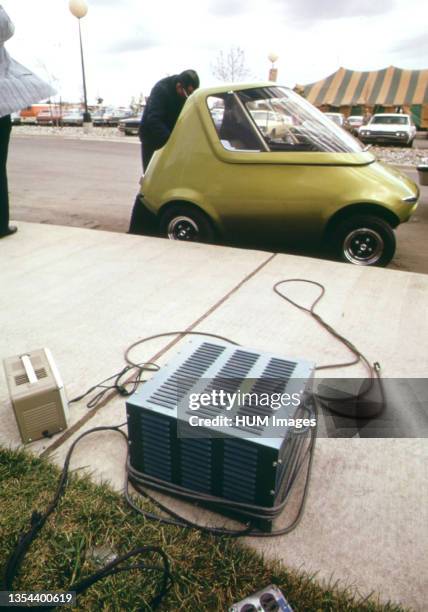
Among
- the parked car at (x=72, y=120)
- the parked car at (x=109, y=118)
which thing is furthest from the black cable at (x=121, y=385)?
the parked car at (x=109, y=118)

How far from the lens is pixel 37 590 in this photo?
129 cm

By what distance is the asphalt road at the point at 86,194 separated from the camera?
567cm

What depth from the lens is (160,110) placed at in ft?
16.5

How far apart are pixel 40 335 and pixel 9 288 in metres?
0.82

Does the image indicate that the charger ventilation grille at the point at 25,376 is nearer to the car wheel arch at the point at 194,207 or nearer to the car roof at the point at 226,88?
the car wheel arch at the point at 194,207

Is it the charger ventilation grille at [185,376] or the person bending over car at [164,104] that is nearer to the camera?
A: the charger ventilation grille at [185,376]

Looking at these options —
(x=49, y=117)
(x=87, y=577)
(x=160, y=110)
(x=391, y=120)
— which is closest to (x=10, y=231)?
(x=160, y=110)

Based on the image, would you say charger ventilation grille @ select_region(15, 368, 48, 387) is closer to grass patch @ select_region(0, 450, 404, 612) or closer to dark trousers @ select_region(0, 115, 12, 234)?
grass patch @ select_region(0, 450, 404, 612)

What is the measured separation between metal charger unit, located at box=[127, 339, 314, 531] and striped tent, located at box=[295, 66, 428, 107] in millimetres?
30687

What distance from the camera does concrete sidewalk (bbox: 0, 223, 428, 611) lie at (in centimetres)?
148

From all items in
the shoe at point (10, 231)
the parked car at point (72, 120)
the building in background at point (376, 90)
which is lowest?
the shoe at point (10, 231)

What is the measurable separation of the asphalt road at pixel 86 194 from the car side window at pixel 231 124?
1.91 metres

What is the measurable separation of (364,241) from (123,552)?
3.31 meters

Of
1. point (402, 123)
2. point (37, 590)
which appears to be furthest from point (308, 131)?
point (402, 123)
